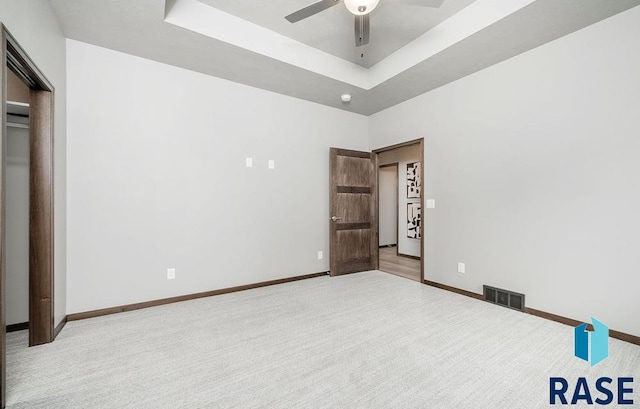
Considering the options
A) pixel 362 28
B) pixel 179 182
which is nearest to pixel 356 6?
pixel 362 28

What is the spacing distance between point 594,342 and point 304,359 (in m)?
2.41

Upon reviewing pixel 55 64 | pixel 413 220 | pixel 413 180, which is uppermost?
pixel 55 64

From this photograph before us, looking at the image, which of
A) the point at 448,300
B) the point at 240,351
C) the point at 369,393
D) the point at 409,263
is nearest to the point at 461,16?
the point at 448,300

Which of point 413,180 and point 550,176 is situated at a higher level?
point 413,180

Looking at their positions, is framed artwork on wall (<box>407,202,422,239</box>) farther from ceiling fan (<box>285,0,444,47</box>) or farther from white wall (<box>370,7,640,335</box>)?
ceiling fan (<box>285,0,444,47</box>)

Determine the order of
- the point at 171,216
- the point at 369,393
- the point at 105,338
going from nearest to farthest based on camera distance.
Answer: the point at 369,393 < the point at 105,338 < the point at 171,216

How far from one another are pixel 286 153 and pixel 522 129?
2.92 meters

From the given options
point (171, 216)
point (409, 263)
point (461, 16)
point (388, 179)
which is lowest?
point (409, 263)

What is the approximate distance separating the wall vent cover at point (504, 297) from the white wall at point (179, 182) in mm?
2315

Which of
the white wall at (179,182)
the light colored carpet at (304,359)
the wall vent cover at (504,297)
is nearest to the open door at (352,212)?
the white wall at (179,182)

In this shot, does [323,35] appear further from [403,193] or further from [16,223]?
[403,193]

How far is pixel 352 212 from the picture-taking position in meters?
4.56

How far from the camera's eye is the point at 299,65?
127 inches

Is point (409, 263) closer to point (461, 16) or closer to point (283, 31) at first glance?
point (461, 16)
